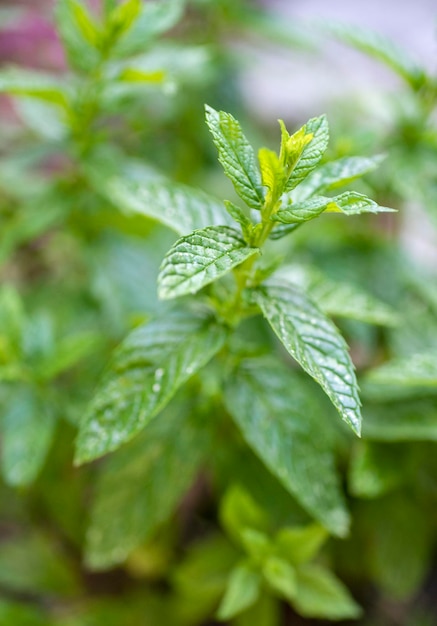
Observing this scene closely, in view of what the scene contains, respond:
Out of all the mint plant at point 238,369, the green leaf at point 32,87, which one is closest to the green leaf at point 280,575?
the mint plant at point 238,369

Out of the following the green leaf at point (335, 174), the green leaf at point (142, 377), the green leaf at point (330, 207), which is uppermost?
the green leaf at point (330, 207)

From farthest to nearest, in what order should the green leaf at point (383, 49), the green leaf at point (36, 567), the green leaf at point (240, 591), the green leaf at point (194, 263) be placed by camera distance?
1. the green leaf at point (36, 567)
2. the green leaf at point (383, 49)
3. the green leaf at point (240, 591)
4. the green leaf at point (194, 263)

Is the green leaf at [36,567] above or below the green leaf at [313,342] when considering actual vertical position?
below

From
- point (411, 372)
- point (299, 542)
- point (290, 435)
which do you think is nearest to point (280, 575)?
point (299, 542)

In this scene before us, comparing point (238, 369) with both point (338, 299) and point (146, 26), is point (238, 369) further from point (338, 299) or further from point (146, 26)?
point (146, 26)

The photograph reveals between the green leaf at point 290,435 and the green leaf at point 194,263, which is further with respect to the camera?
the green leaf at point 290,435

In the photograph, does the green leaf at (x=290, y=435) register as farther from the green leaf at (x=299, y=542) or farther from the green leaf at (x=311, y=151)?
the green leaf at (x=311, y=151)

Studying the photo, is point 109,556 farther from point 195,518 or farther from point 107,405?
point 195,518
